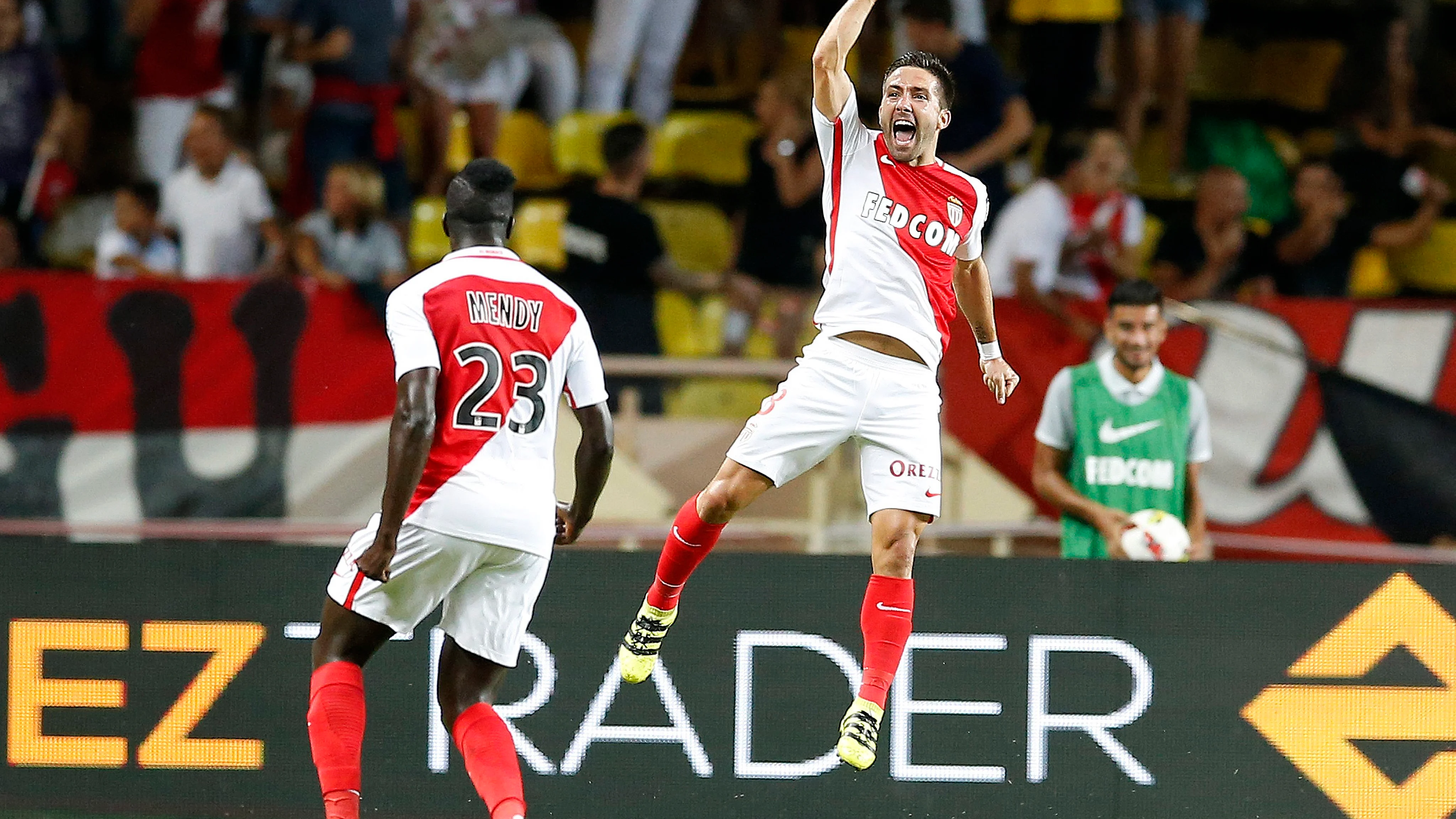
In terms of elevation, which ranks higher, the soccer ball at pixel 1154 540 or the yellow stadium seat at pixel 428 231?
the yellow stadium seat at pixel 428 231

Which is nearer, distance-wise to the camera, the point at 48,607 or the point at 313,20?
the point at 48,607

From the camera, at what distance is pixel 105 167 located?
12.2m

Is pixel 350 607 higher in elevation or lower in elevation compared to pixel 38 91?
lower

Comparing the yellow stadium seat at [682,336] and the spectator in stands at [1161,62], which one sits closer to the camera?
the yellow stadium seat at [682,336]

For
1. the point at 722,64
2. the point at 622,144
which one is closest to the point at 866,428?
the point at 622,144

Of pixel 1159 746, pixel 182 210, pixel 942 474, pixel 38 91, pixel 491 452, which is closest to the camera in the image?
pixel 491 452

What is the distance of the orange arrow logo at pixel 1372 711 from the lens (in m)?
6.78

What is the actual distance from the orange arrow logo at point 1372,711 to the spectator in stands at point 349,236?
5.12 meters

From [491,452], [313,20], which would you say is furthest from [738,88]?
[491,452]

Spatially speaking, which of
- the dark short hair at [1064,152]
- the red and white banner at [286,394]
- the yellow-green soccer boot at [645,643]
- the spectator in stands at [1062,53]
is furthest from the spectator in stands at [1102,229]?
the yellow-green soccer boot at [645,643]

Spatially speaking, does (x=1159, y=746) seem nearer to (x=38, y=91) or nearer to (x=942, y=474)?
(x=942, y=474)

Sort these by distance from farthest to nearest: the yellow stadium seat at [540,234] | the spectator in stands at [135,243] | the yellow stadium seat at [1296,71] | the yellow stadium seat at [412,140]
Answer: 1. the yellow stadium seat at [1296,71]
2. the yellow stadium seat at [412,140]
3. the spectator in stands at [135,243]
4. the yellow stadium seat at [540,234]

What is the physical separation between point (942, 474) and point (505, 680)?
103 inches

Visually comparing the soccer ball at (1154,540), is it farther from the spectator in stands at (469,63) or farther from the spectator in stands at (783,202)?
the spectator in stands at (469,63)
